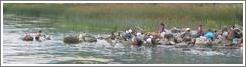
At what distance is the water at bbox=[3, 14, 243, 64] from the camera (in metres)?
18.4

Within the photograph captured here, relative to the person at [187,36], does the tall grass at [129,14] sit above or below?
above

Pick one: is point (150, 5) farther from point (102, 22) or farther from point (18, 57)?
point (18, 57)

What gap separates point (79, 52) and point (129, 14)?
1429 mm

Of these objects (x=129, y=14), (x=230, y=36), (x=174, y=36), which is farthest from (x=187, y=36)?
(x=129, y=14)

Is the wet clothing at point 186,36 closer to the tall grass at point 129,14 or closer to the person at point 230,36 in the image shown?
Result: the tall grass at point 129,14

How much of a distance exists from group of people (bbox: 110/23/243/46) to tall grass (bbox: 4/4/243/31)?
18 centimetres

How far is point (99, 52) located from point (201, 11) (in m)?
2.51

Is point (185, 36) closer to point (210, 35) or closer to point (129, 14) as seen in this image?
point (210, 35)

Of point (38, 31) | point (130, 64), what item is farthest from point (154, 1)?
point (38, 31)

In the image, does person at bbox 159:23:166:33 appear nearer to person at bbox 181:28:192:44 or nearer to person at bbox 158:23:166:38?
person at bbox 158:23:166:38

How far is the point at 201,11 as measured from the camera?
19.2 meters

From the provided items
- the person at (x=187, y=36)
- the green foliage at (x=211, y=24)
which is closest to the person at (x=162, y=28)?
the person at (x=187, y=36)

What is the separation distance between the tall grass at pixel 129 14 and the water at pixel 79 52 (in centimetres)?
29

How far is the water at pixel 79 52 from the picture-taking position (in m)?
18.4
